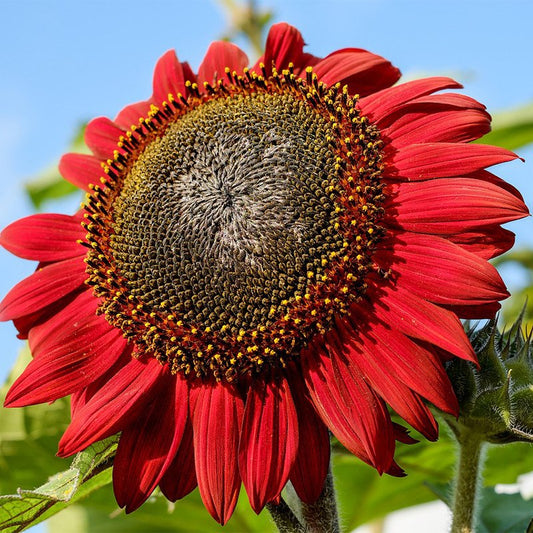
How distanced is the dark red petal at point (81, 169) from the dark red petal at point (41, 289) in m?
0.31

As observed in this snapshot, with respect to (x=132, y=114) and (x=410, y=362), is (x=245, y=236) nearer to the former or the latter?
(x=410, y=362)

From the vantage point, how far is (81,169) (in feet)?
7.19

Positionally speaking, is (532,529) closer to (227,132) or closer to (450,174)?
(450,174)

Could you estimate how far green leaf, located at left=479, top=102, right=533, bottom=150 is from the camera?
130 inches

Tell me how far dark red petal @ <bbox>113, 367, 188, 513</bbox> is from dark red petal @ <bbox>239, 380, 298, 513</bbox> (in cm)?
15

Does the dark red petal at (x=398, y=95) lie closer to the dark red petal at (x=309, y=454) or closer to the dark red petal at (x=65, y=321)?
the dark red petal at (x=309, y=454)

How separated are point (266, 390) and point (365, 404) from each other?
200 millimetres

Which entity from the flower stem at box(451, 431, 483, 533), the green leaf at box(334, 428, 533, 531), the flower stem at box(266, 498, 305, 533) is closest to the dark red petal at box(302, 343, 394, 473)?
the flower stem at box(266, 498, 305, 533)

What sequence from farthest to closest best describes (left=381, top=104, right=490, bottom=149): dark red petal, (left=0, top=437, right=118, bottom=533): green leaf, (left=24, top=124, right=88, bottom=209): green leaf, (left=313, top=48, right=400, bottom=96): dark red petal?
(left=24, top=124, right=88, bottom=209): green leaf < (left=313, top=48, right=400, bottom=96): dark red petal < (left=381, top=104, right=490, bottom=149): dark red petal < (left=0, top=437, right=118, bottom=533): green leaf

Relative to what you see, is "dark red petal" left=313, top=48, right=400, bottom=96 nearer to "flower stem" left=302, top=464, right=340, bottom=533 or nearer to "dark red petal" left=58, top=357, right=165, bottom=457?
"dark red petal" left=58, top=357, right=165, bottom=457

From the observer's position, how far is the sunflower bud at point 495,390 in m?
1.66

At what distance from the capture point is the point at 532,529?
1678mm

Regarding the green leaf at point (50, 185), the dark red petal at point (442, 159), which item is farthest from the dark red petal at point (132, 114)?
the green leaf at point (50, 185)

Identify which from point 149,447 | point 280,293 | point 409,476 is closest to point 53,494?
point 149,447
